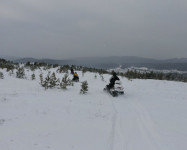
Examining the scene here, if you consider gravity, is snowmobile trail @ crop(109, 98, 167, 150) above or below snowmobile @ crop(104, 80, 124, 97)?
below

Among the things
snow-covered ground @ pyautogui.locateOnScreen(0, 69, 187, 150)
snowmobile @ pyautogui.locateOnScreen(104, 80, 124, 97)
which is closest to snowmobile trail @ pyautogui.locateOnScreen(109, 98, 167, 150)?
snow-covered ground @ pyautogui.locateOnScreen(0, 69, 187, 150)

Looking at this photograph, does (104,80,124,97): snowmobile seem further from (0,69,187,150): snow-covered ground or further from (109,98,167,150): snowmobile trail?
(109,98,167,150): snowmobile trail

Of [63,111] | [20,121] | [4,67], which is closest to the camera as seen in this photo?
[20,121]

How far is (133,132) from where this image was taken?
598 cm

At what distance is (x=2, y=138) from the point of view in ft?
15.3

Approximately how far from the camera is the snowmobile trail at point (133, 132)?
16.5 feet

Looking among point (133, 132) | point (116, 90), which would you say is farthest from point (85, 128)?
point (116, 90)

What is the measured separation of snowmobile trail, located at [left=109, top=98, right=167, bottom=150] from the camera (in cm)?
501

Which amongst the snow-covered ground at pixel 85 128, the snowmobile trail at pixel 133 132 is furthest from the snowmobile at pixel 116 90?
the snowmobile trail at pixel 133 132

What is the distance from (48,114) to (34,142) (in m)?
2.50

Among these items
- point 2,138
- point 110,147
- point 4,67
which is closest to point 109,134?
point 110,147

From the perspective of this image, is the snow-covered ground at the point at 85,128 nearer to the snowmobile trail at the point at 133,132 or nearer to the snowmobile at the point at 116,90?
the snowmobile trail at the point at 133,132

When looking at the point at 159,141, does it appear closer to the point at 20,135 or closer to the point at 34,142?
the point at 34,142

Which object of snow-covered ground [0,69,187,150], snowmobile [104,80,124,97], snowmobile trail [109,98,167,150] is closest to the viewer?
snow-covered ground [0,69,187,150]
